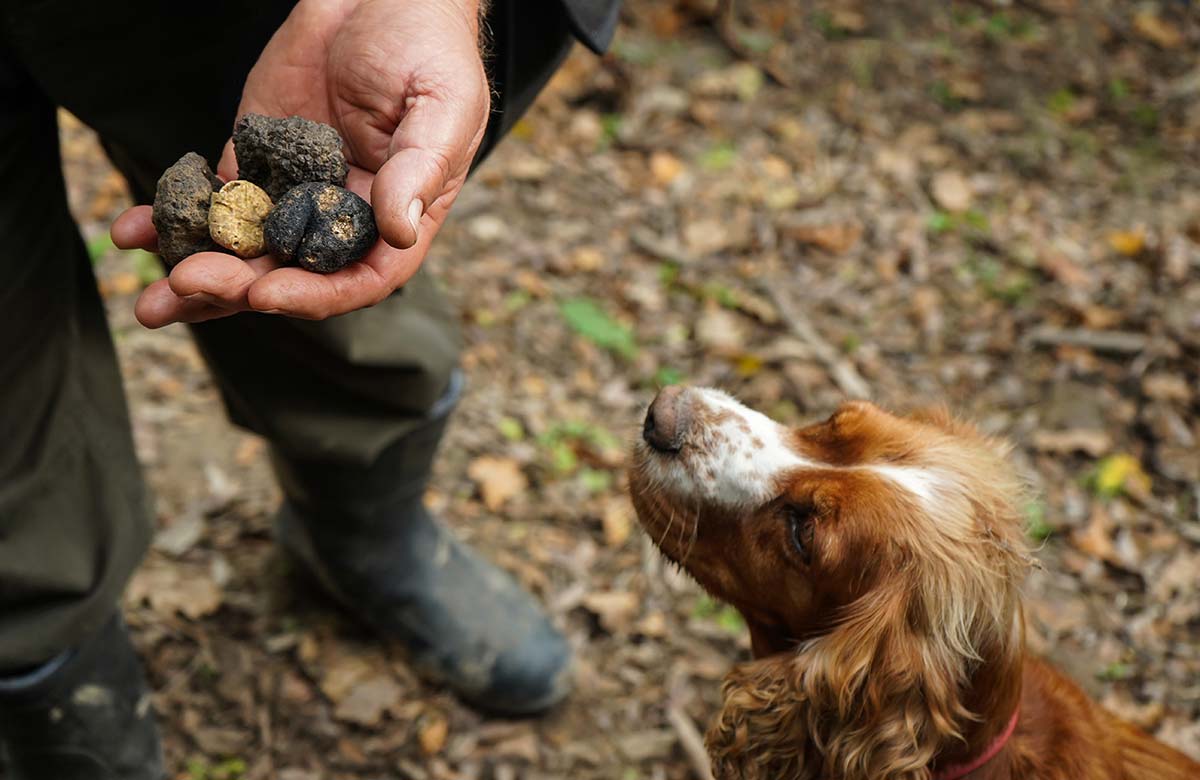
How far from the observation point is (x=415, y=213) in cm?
185

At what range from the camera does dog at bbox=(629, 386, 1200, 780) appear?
2.27 metres

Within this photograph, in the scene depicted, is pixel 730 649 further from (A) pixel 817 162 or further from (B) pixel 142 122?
(A) pixel 817 162

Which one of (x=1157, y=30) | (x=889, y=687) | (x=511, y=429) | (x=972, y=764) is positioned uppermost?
(x=889, y=687)

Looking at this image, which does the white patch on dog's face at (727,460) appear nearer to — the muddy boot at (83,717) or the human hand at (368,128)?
the human hand at (368,128)

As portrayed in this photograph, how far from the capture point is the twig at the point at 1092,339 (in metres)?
4.44

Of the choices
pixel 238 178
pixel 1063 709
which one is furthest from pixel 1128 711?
pixel 238 178

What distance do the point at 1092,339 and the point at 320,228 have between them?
12.0 ft

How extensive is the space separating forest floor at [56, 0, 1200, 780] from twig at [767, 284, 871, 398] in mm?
25

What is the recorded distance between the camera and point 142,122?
7.37 feet

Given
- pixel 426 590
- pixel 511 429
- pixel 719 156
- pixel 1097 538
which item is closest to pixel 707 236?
pixel 719 156

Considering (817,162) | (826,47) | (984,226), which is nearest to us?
(984,226)

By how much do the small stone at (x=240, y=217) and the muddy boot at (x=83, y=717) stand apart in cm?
124

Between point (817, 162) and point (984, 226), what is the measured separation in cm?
94

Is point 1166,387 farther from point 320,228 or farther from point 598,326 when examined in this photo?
point 320,228
